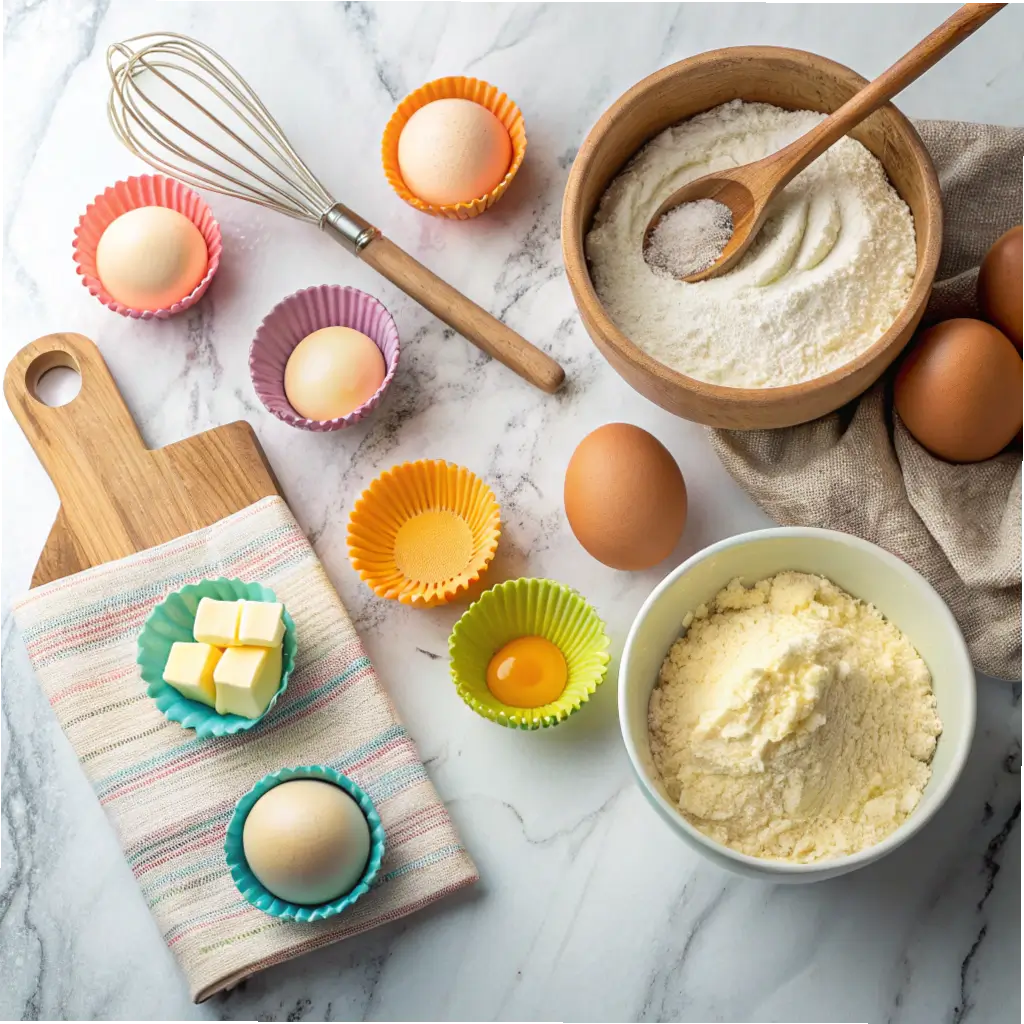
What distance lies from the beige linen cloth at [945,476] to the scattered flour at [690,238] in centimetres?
18

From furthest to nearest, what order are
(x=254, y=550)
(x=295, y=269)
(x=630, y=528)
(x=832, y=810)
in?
(x=295, y=269) → (x=254, y=550) → (x=630, y=528) → (x=832, y=810)

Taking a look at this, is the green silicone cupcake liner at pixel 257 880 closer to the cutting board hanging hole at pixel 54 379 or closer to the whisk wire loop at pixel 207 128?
the cutting board hanging hole at pixel 54 379

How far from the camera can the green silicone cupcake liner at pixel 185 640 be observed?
45.3 inches

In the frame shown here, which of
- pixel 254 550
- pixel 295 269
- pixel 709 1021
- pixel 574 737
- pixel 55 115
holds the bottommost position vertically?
pixel 709 1021

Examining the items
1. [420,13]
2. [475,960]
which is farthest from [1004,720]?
[420,13]

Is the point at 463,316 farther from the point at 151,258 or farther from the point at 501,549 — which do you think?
the point at 151,258

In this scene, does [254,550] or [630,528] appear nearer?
[630,528]

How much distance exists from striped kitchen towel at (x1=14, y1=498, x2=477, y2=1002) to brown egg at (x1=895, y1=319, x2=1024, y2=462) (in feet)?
2.08

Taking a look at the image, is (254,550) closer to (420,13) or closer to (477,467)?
(477,467)

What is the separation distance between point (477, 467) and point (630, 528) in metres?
0.24

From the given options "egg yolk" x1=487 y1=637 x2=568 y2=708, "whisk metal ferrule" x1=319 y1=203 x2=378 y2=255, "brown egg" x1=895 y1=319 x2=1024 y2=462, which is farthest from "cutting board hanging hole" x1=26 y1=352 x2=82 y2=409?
"brown egg" x1=895 y1=319 x2=1024 y2=462

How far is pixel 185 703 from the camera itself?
1168 millimetres

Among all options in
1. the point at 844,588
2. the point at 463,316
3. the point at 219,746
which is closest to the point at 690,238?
the point at 463,316

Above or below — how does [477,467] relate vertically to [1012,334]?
below
